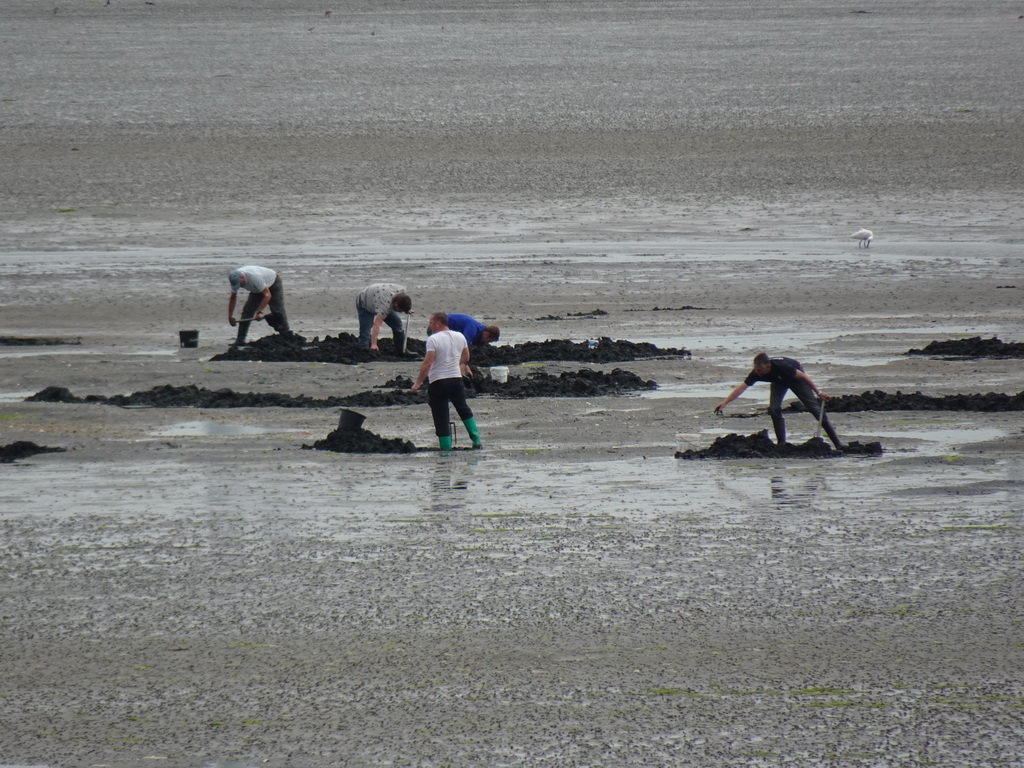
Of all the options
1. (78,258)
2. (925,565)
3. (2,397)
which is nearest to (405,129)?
(78,258)

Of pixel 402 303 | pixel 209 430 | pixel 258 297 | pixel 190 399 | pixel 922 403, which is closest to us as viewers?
pixel 209 430

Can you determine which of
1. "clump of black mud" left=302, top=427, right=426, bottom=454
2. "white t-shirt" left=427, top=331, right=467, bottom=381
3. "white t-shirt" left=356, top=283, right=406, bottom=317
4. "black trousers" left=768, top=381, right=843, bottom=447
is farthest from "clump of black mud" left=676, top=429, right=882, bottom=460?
"white t-shirt" left=356, top=283, right=406, bottom=317

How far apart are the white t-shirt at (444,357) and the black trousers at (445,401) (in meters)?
0.07

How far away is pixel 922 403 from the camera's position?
15516mm

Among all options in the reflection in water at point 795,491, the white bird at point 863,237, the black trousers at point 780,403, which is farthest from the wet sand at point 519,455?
the black trousers at point 780,403

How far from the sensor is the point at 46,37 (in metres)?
49.5

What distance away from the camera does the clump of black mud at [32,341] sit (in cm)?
2006

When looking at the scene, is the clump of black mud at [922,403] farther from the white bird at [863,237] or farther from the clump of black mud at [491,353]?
the white bird at [863,237]

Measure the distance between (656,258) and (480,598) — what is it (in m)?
17.4

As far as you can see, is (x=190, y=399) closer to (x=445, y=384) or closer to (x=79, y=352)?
(x=445, y=384)

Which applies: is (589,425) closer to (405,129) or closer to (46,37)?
(405,129)

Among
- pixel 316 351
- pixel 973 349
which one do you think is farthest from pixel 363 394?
pixel 973 349

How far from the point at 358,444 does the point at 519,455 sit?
148cm

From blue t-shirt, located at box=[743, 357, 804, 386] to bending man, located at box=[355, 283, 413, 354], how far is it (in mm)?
5120
